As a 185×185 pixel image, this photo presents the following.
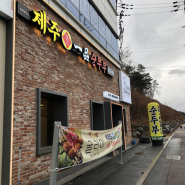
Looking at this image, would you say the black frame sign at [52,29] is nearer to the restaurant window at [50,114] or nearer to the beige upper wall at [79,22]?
the beige upper wall at [79,22]

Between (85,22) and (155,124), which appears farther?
(155,124)

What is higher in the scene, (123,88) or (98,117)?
(123,88)

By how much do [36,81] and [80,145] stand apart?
96.7 inches

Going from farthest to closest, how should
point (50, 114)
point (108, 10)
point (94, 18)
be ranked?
point (108, 10), point (94, 18), point (50, 114)

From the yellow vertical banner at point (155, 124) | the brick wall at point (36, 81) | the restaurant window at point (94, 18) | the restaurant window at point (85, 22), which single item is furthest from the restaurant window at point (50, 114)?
the yellow vertical banner at point (155, 124)

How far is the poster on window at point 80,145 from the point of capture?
12.5 ft

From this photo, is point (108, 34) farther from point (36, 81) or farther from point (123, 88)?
point (36, 81)

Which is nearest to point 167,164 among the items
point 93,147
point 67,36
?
point 93,147

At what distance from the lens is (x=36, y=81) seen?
555 cm

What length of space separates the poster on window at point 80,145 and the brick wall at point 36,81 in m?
1.54

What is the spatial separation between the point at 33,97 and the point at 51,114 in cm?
203

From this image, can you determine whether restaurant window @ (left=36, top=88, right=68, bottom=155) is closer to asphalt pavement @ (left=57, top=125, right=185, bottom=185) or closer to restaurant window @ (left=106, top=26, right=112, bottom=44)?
asphalt pavement @ (left=57, top=125, right=185, bottom=185)

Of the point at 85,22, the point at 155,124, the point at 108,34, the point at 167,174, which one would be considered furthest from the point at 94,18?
A: the point at 167,174

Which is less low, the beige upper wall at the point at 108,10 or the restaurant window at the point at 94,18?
the beige upper wall at the point at 108,10
